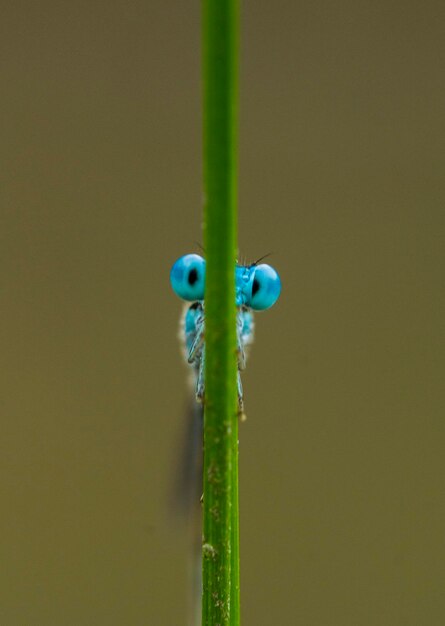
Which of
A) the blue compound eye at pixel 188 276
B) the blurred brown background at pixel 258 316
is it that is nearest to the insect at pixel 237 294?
the blue compound eye at pixel 188 276

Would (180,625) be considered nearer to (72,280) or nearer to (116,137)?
(72,280)

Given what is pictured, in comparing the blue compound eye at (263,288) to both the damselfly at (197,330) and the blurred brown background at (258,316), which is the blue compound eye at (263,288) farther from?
the blurred brown background at (258,316)

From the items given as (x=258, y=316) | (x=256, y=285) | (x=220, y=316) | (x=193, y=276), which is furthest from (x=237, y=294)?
(x=258, y=316)

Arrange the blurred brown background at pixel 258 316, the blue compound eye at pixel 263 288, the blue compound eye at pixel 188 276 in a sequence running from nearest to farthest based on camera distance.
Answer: the blue compound eye at pixel 188 276 < the blue compound eye at pixel 263 288 < the blurred brown background at pixel 258 316

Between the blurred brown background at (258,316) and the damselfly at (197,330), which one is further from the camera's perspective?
the blurred brown background at (258,316)

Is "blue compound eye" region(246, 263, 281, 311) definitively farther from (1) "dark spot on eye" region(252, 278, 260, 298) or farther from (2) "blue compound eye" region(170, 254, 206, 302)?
(2) "blue compound eye" region(170, 254, 206, 302)

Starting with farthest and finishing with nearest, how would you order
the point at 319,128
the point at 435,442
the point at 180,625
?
1. the point at 319,128
2. the point at 435,442
3. the point at 180,625

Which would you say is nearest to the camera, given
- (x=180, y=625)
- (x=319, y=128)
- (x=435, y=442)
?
(x=180, y=625)

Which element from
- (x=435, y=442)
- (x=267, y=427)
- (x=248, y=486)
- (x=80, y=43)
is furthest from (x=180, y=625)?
(x=80, y=43)
